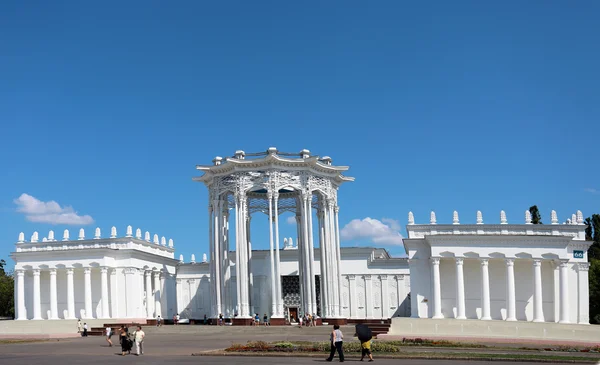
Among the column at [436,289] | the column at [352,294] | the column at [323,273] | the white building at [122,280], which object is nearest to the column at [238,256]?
the column at [323,273]

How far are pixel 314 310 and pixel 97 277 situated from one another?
24.6 m

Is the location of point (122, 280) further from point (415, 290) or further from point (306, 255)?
point (415, 290)

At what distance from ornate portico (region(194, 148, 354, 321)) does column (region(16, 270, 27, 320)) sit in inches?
863

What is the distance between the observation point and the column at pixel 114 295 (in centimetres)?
7956

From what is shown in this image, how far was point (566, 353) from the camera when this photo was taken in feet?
133

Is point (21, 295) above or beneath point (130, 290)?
beneath

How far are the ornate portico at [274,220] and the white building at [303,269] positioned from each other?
0.11m

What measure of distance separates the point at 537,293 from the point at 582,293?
5.35 metres

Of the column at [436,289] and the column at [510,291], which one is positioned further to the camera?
the column at [436,289]

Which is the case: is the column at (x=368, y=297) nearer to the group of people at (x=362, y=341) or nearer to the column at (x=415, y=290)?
the column at (x=415, y=290)

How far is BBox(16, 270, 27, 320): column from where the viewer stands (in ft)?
268

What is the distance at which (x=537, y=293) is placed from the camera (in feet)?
213

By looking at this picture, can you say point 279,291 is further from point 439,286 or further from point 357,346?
point 357,346

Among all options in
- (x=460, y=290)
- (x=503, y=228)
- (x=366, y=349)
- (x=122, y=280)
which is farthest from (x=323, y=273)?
(x=366, y=349)
